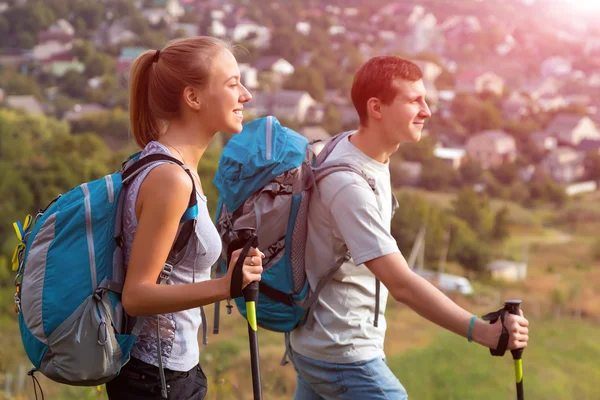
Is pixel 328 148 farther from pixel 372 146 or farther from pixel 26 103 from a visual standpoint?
pixel 26 103

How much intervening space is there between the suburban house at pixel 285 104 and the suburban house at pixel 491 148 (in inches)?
414

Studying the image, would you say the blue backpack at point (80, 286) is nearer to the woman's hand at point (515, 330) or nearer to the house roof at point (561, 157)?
the woman's hand at point (515, 330)

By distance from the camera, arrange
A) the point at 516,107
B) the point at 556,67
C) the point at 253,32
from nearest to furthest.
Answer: the point at 516,107 → the point at 253,32 → the point at 556,67

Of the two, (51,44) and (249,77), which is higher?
(51,44)

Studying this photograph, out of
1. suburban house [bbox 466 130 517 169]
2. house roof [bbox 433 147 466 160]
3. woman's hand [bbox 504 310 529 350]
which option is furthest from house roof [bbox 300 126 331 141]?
woman's hand [bbox 504 310 529 350]

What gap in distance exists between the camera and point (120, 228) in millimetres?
1310

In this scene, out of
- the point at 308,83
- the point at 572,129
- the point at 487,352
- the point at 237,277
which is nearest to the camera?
the point at 237,277

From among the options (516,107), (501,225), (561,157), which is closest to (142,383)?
(501,225)

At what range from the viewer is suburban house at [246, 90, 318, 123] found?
170 feet

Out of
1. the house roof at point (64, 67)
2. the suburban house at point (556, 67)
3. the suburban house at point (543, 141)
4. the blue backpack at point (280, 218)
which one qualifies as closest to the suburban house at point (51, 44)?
the house roof at point (64, 67)

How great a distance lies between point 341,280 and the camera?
1698mm

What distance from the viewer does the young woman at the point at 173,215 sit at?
125 centimetres

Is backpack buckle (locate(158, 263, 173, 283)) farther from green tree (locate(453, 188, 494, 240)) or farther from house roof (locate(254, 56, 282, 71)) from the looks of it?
house roof (locate(254, 56, 282, 71))

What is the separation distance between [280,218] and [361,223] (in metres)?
0.20
